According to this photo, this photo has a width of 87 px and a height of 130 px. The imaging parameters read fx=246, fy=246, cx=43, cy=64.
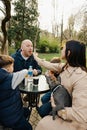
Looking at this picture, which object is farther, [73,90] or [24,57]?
[24,57]

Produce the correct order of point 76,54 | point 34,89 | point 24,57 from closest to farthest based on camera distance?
point 76,54
point 34,89
point 24,57

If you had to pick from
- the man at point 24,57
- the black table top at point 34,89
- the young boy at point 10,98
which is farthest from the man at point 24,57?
the young boy at point 10,98

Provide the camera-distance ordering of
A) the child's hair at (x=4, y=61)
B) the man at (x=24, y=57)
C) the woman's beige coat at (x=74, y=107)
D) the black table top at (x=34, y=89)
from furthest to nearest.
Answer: the man at (x=24, y=57), the black table top at (x=34, y=89), the child's hair at (x=4, y=61), the woman's beige coat at (x=74, y=107)

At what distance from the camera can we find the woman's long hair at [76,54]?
248 cm

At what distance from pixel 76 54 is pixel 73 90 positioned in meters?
0.39

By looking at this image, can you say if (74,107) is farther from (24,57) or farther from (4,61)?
(24,57)

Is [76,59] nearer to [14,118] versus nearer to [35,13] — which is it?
[14,118]

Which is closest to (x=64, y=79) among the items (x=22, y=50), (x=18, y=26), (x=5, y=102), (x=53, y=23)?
(x=5, y=102)

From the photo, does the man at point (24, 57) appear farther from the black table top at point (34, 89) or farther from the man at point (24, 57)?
the black table top at point (34, 89)

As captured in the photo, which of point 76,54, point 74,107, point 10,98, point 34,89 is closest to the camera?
point 74,107

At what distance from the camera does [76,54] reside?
2484mm

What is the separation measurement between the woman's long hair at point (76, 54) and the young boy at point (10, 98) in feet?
1.57

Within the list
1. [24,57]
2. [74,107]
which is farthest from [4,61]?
[24,57]

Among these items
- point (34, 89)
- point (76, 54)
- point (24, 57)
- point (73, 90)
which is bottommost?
point (34, 89)
